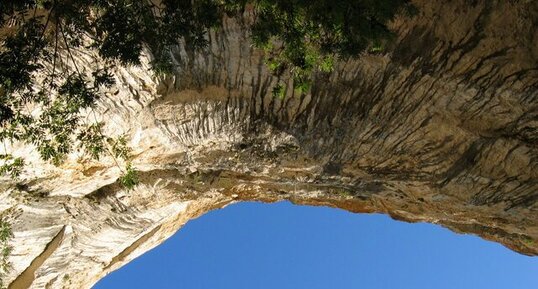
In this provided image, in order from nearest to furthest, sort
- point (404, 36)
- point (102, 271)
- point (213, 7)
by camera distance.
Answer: point (213, 7)
point (404, 36)
point (102, 271)

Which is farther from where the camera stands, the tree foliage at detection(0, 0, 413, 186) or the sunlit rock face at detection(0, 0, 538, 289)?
the sunlit rock face at detection(0, 0, 538, 289)

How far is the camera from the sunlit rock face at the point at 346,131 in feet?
33.9

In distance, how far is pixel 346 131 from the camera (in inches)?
469

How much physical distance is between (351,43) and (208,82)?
378cm

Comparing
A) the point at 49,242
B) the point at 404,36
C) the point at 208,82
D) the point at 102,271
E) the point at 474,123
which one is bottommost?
the point at 102,271

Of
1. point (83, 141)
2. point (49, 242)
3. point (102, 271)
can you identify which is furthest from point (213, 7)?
point (102, 271)

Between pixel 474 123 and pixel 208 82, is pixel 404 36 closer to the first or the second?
pixel 474 123

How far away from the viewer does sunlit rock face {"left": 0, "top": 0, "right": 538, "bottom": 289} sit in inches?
407

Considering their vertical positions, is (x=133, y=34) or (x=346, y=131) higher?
(x=133, y=34)

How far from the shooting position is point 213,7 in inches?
323

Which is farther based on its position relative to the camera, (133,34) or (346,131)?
(346,131)

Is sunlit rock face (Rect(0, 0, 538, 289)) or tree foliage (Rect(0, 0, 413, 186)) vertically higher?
tree foliage (Rect(0, 0, 413, 186))

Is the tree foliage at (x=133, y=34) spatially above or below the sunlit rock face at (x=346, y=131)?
above

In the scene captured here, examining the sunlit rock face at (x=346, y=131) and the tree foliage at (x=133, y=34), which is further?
the sunlit rock face at (x=346, y=131)
